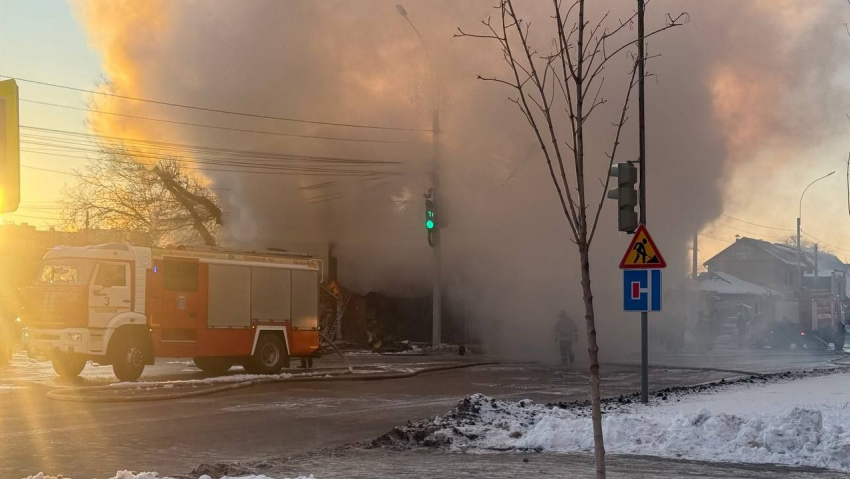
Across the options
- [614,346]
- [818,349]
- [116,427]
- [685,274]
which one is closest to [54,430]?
[116,427]

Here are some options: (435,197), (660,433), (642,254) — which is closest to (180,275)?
(642,254)

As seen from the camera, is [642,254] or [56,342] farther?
[56,342]

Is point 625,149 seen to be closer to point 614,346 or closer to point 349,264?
point 614,346

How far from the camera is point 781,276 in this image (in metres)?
69.4

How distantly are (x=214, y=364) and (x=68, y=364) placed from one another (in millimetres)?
3149

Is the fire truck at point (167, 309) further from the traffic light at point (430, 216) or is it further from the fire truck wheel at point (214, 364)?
the traffic light at point (430, 216)

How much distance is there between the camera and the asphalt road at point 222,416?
8570 millimetres

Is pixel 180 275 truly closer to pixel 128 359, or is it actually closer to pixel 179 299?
pixel 179 299

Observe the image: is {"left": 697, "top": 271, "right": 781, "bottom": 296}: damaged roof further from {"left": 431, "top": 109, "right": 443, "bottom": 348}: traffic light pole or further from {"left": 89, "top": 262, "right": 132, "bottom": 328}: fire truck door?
{"left": 89, "top": 262, "right": 132, "bottom": 328}: fire truck door

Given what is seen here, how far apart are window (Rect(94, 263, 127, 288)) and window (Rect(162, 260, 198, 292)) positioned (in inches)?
34.4

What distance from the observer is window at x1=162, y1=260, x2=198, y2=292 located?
1780 centimetres

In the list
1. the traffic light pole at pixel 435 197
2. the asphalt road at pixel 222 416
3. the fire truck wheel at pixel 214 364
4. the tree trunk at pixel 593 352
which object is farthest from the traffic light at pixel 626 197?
the traffic light pole at pixel 435 197

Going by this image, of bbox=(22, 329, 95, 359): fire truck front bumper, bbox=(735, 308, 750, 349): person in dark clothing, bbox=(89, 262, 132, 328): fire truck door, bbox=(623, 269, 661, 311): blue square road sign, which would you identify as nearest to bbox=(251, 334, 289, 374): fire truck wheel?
bbox=(89, 262, 132, 328): fire truck door

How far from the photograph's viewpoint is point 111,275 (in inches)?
668
